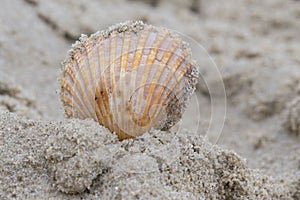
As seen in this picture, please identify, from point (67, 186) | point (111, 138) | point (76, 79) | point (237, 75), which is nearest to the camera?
point (67, 186)

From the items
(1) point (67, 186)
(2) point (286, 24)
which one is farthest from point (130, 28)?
(2) point (286, 24)

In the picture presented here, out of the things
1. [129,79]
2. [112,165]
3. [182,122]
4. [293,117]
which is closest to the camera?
[112,165]

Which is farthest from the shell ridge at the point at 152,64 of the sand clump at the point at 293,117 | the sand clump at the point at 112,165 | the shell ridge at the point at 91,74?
the sand clump at the point at 293,117

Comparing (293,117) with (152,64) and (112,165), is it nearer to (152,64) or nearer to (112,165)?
(152,64)

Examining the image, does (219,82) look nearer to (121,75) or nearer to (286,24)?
(286,24)

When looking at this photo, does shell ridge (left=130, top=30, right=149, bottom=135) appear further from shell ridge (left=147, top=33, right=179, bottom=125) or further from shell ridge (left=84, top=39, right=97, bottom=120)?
shell ridge (left=84, top=39, right=97, bottom=120)

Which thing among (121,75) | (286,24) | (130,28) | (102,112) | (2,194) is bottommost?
(2,194)

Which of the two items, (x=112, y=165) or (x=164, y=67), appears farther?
(x=164, y=67)

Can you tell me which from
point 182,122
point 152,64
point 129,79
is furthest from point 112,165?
point 182,122
